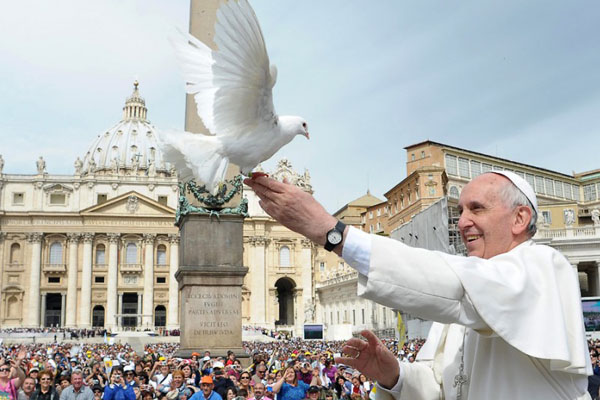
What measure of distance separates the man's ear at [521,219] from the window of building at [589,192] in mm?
69927

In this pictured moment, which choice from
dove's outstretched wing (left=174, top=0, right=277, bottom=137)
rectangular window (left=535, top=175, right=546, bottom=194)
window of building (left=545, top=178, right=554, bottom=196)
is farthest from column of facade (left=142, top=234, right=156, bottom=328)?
dove's outstretched wing (left=174, top=0, right=277, bottom=137)

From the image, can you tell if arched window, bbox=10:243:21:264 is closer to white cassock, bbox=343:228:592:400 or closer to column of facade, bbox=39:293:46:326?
column of facade, bbox=39:293:46:326

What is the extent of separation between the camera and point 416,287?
6.05 feet

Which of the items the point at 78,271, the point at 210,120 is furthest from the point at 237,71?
the point at 78,271

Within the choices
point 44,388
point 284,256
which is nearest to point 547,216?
point 284,256

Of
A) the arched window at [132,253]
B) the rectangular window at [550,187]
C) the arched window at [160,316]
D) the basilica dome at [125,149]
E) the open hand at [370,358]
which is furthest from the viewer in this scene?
the basilica dome at [125,149]

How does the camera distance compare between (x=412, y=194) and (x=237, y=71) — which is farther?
(x=412, y=194)

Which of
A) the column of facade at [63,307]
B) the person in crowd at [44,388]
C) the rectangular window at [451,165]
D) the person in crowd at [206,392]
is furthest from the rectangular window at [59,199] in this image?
the person in crowd at [206,392]

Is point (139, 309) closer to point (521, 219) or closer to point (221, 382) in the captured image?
point (221, 382)

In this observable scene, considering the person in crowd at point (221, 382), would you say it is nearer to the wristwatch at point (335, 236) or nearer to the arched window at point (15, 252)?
the wristwatch at point (335, 236)

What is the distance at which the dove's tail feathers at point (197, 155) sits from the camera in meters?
2.90

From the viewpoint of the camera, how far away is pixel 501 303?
1.88m

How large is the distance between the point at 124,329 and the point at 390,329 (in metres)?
36.9

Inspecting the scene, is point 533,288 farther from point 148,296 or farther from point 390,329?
point 148,296
